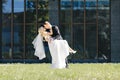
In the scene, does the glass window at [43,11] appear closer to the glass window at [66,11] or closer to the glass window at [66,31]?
the glass window at [66,11]

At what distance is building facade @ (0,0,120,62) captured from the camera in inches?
1277

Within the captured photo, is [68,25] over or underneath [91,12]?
underneath

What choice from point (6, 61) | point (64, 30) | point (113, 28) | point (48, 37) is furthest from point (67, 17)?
point (48, 37)

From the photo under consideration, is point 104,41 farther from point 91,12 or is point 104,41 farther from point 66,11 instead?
point 66,11

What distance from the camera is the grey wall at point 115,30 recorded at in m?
32.2

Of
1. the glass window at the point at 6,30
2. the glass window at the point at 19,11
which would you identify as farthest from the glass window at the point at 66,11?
the glass window at the point at 6,30

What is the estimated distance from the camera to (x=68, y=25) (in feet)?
108

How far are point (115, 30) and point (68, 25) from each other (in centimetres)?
335

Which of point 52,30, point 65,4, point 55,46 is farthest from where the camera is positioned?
point 65,4

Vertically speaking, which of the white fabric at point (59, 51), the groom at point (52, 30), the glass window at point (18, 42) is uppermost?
the groom at point (52, 30)

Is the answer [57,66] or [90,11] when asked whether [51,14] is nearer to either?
[90,11]

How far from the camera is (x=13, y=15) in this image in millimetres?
32594

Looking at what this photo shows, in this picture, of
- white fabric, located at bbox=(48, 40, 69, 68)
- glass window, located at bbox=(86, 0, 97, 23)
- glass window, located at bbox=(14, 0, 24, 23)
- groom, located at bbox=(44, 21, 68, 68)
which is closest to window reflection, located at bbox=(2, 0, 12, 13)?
glass window, located at bbox=(14, 0, 24, 23)

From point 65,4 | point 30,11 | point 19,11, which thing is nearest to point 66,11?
point 65,4
